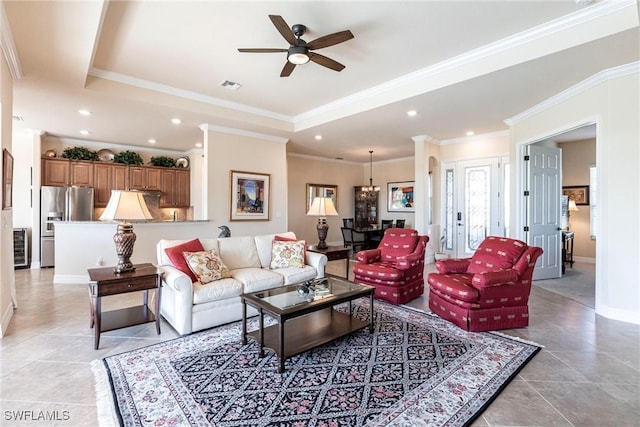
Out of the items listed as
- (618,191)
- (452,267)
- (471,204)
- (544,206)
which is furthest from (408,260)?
(471,204)

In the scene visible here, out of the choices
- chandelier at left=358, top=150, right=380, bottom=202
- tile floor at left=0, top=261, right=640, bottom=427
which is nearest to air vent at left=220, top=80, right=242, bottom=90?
tile floor at left=0, top=261, right=640, bottom=427

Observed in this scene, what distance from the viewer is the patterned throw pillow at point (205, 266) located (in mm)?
3270

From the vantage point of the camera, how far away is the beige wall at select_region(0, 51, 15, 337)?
300 cm

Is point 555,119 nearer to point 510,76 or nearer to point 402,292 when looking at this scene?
point 510,76

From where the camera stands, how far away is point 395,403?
6.51 feet

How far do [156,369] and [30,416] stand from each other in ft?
2.32

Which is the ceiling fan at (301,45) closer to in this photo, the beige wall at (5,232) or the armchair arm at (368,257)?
the beige wall at (5,232)

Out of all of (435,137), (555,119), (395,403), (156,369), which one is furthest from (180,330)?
Result: (435,137)

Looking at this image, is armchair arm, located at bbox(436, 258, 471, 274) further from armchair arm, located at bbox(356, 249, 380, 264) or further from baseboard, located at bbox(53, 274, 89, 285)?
baseboard, located at bbox(53, 274, 89, 285)

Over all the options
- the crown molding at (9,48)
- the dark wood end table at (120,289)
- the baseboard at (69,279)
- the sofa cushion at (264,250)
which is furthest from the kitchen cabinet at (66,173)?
the sofa cushion at (264,250)

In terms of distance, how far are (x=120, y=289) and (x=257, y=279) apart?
4.25 ft

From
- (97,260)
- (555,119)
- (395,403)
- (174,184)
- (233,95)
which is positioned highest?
(233,95)

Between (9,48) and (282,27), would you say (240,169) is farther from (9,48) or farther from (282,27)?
(282,27)

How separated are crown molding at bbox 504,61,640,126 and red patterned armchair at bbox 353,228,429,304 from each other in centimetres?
263
